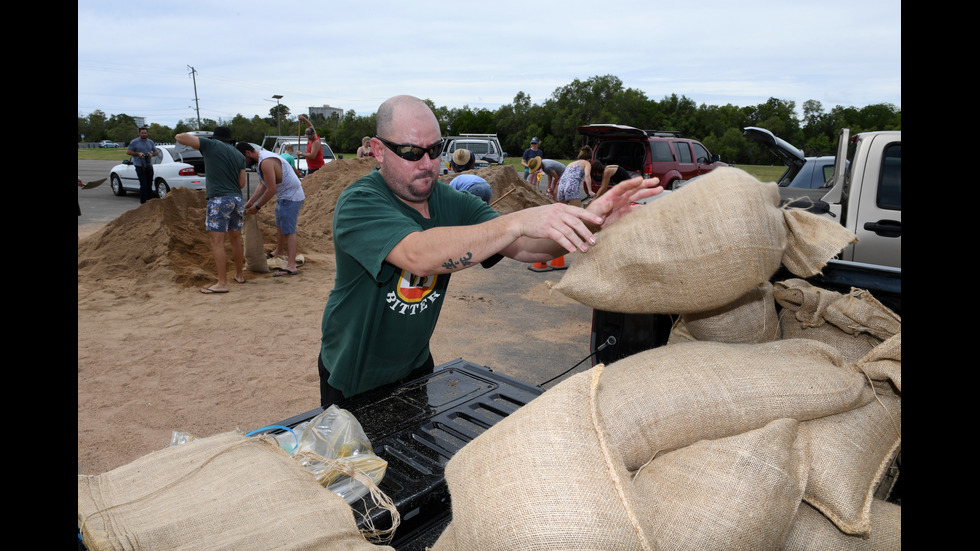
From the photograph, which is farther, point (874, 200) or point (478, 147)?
point (478, 147)

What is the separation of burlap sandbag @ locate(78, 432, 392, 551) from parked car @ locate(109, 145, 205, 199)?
1491cm

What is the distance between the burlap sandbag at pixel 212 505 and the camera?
3.55ft

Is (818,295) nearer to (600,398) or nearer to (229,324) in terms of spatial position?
(600,398)

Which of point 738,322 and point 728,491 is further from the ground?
point 738,322

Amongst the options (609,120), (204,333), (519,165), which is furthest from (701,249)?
(609,120)

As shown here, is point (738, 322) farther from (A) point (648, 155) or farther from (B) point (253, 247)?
(A) point (648, 155)

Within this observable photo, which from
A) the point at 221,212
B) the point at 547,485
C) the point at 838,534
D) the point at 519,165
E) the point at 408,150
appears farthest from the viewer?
the point at 519,165

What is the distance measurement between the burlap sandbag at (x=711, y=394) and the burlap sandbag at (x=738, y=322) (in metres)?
0.21

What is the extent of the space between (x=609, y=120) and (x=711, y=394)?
39703 millimetres

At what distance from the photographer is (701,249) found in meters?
1.53

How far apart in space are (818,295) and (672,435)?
871 mm

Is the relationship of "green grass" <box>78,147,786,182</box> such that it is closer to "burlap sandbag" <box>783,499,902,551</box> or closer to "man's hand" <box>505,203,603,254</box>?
"man's hand" <box>505,203,603,254</box>

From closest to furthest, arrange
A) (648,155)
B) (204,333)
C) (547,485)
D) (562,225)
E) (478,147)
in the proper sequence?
(547,485)
(562,225)
(204,333)
(648,155)
(478,147)

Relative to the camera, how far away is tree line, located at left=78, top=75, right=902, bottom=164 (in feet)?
81.9
